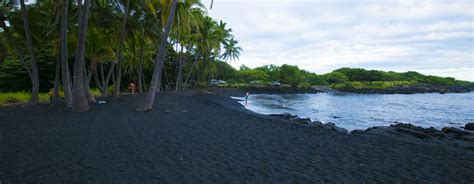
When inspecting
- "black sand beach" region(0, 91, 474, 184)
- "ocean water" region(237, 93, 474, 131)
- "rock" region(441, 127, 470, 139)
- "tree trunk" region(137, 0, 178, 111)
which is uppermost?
"tree trunk" region(137, 0, 178, 111)

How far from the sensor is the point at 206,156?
21.1 feet

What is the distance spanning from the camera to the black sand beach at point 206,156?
5117 mm

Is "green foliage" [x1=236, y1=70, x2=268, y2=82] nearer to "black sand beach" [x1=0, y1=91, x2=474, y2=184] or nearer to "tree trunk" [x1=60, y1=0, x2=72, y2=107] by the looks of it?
"tree trunk" [x1=60, y1=0, x2=72, y2=107]

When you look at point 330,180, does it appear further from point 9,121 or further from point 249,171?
point 9,121

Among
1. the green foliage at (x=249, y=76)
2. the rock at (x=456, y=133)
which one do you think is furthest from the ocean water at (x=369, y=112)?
the green foliage at (x=249, y=76)

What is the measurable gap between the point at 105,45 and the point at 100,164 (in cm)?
1551

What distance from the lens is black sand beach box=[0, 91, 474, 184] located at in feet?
16.8

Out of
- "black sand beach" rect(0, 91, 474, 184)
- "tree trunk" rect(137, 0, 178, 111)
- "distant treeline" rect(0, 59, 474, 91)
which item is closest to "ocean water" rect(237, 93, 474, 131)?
"black sand beach" rect(0, 91, 474, 184)

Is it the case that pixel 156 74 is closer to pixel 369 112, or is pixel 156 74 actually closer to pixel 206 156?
pixel 206 156

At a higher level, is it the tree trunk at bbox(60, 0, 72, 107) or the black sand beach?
the tree trunk at bbox(60, 0, 72, 107)

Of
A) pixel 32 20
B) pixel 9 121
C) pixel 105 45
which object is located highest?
pixel 32 20

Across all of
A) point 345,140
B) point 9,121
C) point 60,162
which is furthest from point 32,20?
point 345,140

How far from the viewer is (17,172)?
197 inches

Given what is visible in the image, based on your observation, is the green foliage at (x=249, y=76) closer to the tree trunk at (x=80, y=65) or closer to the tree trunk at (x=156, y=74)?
the tree trunk at (x=156, y=74)
